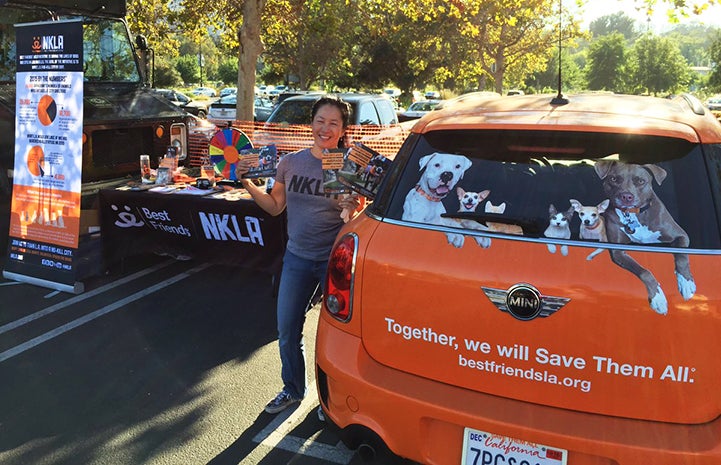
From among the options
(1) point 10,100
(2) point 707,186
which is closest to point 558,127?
(2) point 707,186

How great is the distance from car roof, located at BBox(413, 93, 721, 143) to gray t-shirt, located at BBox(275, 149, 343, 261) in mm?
857

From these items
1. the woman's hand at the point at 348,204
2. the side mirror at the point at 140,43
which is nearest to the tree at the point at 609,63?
the side mirror at the point at 140,43

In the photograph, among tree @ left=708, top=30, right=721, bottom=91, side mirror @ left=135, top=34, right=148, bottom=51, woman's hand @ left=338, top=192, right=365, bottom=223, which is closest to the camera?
woman's hand @ left=338, top=192, right=365, bottom=223

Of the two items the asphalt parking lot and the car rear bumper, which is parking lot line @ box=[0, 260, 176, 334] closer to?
the asphalt parking lot

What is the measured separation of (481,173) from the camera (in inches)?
95.7

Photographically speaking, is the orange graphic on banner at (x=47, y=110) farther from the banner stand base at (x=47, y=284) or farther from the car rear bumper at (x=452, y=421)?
the car rear bumper at (x=452, y=421)

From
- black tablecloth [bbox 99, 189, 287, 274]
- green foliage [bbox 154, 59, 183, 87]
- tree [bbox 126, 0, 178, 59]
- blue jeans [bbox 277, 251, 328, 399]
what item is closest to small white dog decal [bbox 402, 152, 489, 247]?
blue jeans [bbox 277, 251, 328, 399]

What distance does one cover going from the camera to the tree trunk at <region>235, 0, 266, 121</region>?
10594 mm

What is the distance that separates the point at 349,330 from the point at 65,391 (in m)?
2.39

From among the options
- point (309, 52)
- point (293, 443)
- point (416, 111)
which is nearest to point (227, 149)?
point (293, 443)

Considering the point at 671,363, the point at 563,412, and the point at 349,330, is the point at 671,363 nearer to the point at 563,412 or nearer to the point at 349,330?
the point at 563,412

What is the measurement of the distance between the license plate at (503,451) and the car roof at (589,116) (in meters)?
1.24

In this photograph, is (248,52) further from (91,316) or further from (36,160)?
(91,316)

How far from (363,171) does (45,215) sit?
4.15 meters
